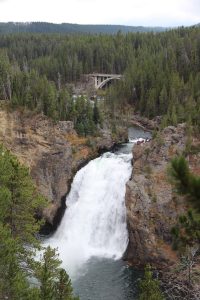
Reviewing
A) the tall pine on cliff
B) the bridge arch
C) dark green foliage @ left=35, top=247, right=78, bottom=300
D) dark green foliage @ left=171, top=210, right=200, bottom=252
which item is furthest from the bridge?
dark green foliage @ left=171, top=210, right=200, bottom=252

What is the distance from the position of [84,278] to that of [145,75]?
238 feet

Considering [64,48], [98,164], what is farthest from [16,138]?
[64,48]

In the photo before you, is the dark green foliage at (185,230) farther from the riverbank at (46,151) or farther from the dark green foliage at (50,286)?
the riverbank at (46,151)

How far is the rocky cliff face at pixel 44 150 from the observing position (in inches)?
2188

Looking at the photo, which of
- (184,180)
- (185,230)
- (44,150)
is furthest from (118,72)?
(184,180)

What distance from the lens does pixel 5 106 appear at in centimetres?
5972

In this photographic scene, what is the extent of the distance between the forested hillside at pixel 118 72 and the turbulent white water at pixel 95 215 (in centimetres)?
939

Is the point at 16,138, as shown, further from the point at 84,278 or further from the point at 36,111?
the point at 84,278

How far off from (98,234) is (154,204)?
344 inches

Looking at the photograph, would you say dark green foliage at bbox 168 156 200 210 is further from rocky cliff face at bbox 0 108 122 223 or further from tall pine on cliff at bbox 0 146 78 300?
rocky cliff face at bbox 0 108 122 223

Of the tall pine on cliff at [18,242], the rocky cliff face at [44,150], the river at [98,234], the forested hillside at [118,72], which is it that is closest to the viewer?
the tall pine on cliff at [18,242]

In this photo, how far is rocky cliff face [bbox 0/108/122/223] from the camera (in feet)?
182

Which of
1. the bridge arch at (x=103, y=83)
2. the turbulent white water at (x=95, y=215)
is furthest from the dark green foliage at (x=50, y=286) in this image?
the bridge arch at (x=103, y=83)

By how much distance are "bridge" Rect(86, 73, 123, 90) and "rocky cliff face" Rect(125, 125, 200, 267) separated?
96.7m
